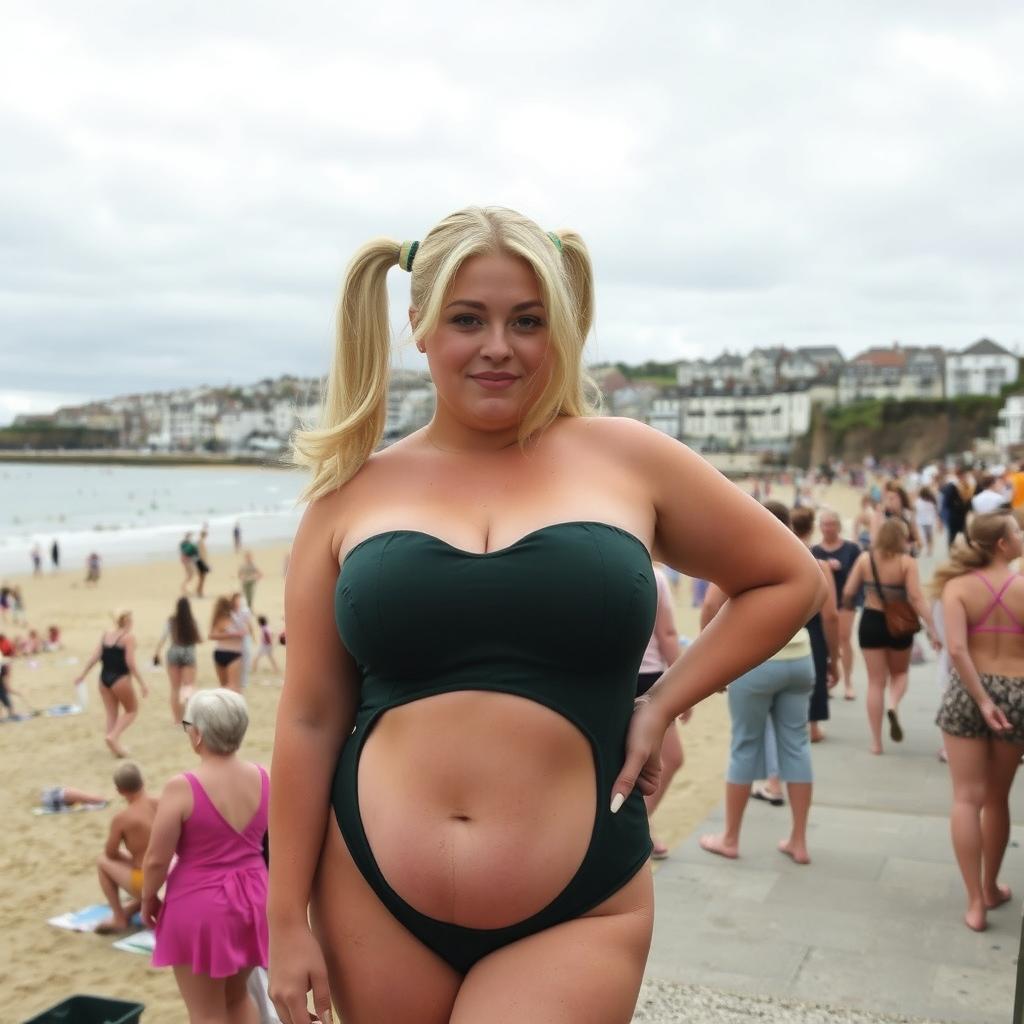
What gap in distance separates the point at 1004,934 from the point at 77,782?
8.11 metres

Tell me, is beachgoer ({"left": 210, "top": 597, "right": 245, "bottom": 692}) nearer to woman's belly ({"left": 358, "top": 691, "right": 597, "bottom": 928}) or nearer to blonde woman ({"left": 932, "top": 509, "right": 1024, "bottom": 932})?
blonde woman ({"left": 932, "top": 509, "right": 1024, "bottom": 932})

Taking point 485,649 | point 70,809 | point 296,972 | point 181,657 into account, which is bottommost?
point 70,809

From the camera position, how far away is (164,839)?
4.46 meters

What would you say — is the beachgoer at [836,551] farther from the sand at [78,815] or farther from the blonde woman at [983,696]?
the blonde woman at [983,696]

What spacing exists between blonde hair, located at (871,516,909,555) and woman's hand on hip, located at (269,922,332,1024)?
7.12 metres

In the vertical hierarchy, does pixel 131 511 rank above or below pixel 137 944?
below

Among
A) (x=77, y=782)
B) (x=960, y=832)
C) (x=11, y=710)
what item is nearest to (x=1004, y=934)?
(x=960, y=832)

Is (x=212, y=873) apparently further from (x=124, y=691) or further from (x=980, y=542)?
(x=124, y=691)

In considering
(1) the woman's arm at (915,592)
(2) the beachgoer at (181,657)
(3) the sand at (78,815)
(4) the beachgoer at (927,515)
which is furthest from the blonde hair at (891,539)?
(4) the beachgoer at (927,515)

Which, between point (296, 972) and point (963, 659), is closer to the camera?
point (296, 972)

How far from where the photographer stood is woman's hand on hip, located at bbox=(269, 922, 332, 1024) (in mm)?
1889

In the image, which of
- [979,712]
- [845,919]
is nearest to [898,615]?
[979,712]

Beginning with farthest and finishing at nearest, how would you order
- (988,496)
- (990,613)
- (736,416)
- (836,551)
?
(736,416), (988,496), (836,551), (990,613)

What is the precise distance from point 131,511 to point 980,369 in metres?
101
